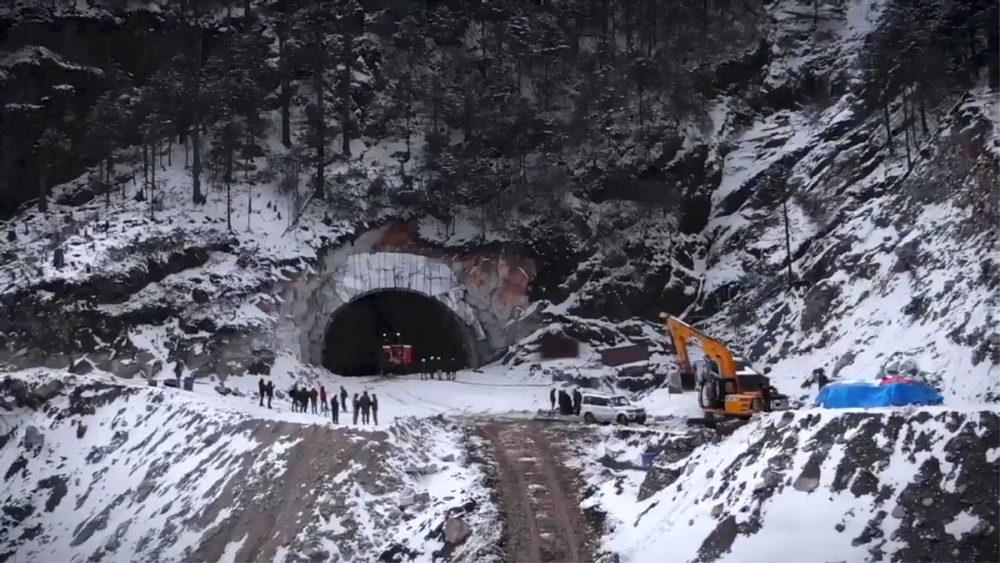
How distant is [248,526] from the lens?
23.9 m

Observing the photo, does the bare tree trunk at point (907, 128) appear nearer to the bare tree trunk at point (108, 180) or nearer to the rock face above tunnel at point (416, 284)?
the rock face above tunnel at point (416, 284)

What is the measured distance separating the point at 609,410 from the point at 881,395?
52.0ft

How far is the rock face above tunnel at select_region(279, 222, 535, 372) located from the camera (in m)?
47.0

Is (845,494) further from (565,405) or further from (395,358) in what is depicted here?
(395,358)

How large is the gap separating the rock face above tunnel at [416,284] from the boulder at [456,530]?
85.0ft

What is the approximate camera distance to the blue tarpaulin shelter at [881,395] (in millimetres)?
18938

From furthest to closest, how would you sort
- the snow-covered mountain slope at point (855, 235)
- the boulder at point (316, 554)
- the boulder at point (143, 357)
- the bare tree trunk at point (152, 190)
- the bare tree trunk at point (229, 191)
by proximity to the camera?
the bare tree trunk at point (229, 191), the bare tree trunk at point (152, 190), the boulder at point (143, 357), the snow-covered mountain slope at point (855, 235), the boulder at point (316, 554)

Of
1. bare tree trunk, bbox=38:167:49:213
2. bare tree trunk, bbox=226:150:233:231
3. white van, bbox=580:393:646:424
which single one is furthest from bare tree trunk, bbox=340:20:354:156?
white van, bbox=580:393:646:424

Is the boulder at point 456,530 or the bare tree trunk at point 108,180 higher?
the bare tree trunk at point 108,180

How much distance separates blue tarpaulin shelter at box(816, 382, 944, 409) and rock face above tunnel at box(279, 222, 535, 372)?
29499 millimetres

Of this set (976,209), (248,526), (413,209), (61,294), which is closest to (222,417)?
(248,526)

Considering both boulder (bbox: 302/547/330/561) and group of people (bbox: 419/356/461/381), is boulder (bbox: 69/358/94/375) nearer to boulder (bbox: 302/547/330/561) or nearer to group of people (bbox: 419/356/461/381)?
group of people (bbox: 419/356/461/381)

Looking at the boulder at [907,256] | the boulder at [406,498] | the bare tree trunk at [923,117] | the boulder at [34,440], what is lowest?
the boulder at [406,498]

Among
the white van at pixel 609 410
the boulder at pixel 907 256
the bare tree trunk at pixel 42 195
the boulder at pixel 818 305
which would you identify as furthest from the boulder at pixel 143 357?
the boulder at pixel 907 256
